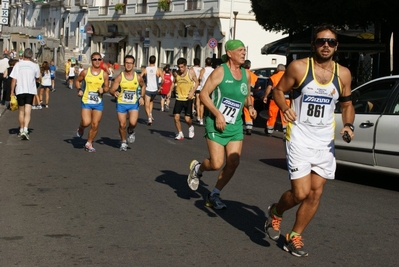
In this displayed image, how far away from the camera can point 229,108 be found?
26.9 feet

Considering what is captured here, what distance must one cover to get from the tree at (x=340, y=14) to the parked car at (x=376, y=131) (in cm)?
956

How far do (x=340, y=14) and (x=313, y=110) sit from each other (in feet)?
53.0

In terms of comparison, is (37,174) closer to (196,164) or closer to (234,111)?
(196,164)

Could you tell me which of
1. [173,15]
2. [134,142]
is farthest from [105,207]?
[173,15]

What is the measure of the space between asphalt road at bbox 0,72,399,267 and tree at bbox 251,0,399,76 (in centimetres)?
835

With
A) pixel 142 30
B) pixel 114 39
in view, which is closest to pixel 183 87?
pixel 142 30

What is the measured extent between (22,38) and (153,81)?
246 feet

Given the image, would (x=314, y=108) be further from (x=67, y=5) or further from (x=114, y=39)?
(x=67, y=5)

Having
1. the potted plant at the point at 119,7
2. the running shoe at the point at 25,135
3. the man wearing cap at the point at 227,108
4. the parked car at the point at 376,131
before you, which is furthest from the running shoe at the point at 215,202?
the potted plant at the point at 119,7

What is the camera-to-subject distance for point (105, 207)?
8312mm

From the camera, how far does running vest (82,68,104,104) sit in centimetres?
1362

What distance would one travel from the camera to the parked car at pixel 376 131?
410 inches

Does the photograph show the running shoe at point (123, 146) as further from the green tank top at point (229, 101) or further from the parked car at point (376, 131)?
the green tank top at point (229, 101)

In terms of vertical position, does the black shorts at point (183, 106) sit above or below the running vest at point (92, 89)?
below
